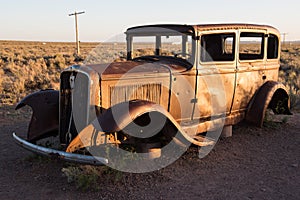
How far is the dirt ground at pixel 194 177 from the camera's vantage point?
4.01 metres

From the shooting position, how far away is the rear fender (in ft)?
16.5

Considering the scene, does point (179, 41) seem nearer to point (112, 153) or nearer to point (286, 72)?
point (112, 153)

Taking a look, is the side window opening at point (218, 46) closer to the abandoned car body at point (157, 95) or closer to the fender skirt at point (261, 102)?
the abandoned car body at point (157, 95)

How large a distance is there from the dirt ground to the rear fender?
416 mm

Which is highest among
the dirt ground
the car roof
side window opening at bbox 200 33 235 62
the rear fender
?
the car roof

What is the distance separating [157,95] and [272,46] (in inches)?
122

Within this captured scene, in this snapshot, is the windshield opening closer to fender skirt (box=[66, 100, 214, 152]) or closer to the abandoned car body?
the abandoned car body

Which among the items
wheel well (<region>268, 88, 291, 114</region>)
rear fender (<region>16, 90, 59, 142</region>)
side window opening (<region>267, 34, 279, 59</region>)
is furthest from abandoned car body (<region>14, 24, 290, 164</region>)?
wheel well (<region>268, 88, 291, 114</region>)

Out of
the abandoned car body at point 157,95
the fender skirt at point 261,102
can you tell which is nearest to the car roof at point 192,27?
the abandoned car body at point 157,95

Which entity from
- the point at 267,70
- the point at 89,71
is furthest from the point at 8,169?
the point at 267,70

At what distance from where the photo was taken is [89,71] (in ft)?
14.1

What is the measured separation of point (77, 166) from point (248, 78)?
3.34 metres

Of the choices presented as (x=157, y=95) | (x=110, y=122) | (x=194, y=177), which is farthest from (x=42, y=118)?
(x=194, y=177)

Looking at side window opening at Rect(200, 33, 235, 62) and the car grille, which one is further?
side window opening at Rect(200, 33, 235, 62)
